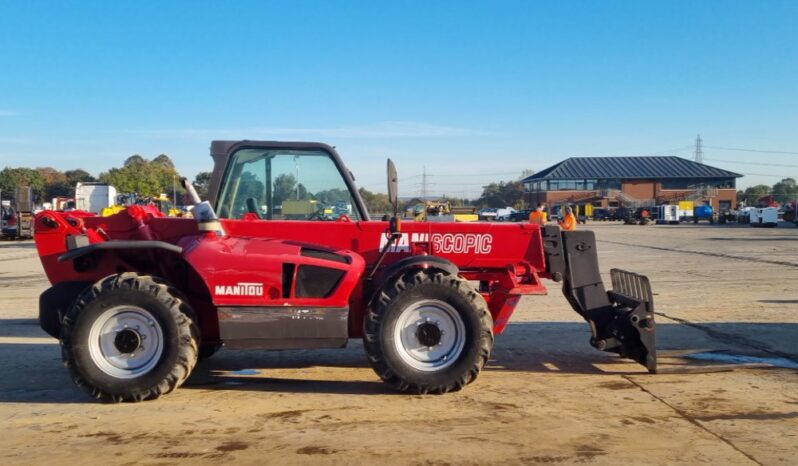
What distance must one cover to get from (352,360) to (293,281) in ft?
6.00

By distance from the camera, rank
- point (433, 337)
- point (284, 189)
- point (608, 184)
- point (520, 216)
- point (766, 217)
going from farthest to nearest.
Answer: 1. point (608, 184)
2. point (520, 216)
3. point (766, 217)
4. point (284, 189)
5. point (433, 337)

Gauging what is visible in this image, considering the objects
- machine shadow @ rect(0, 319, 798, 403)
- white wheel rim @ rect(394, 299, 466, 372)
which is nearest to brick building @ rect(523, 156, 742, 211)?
machine shadow @ rect(0, 319, 798, 403)

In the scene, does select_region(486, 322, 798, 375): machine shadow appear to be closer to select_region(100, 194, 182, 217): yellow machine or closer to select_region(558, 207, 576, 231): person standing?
select_region(100, 194, 182, 217): yellow machine

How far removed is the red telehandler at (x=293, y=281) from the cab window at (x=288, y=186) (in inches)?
0.5

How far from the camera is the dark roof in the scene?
92.6m

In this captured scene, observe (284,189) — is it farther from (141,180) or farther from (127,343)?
(141,180)

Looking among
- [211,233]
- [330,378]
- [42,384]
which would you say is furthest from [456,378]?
[42,384]

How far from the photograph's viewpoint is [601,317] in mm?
6469

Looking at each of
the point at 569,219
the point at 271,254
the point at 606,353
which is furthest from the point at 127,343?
the point at 569,219

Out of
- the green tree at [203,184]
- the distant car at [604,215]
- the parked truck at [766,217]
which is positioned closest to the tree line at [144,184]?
the green tree at [203,184]

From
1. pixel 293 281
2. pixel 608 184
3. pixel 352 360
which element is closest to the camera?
pixel 293 281

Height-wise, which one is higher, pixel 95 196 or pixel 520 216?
pixel 95 196

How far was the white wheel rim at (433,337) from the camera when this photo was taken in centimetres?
580

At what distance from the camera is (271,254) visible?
5.77m
